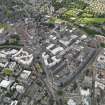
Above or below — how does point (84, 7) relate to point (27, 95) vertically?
above

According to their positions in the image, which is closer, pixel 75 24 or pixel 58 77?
pixel 58 77

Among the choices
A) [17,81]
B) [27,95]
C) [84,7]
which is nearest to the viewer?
[27,95]

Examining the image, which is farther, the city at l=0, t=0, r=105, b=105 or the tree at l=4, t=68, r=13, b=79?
the tree at l=4, t=68, r=13, b=79

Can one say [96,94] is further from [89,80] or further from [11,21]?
[11,21]

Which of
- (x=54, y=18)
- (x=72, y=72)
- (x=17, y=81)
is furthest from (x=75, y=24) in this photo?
(x=17, y=81)

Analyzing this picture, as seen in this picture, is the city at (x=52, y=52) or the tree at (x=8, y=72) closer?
the city at (x=52, y=52)

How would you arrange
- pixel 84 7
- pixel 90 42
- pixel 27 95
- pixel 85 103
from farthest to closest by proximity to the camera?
1. pixel 84 7
2. pixel 90 42
3. pixel 27 95
4. pixel 85 103

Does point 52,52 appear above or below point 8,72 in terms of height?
above

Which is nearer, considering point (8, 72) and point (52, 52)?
point (8, 72)

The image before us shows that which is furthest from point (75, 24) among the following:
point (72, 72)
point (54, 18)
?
point (72, 72)
